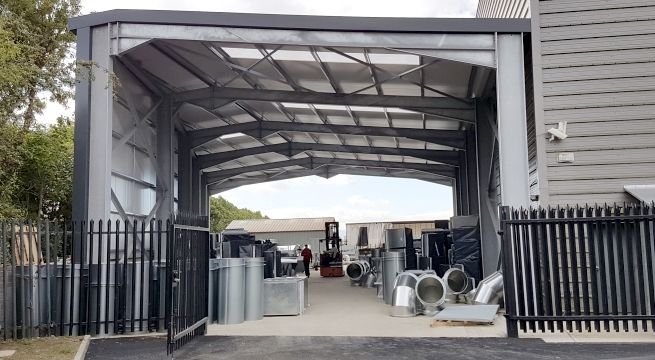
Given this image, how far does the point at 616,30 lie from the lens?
416 inches

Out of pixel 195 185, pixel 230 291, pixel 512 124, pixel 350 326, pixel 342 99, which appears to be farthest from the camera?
pixel 195 185

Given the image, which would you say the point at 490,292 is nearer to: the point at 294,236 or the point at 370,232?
the point at 370,232

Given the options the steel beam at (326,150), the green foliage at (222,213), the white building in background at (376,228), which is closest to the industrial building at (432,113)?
the steel beam at (326,150)

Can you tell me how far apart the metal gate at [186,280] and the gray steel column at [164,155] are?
7659mm

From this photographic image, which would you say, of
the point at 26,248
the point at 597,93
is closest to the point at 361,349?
the point at 26,248

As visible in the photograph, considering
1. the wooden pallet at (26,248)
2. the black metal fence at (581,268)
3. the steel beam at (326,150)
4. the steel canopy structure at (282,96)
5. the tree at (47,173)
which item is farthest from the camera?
the steel beam at (326,150)

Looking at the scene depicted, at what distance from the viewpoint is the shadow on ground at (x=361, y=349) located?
7.24 meters

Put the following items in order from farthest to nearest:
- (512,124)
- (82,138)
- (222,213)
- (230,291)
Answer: (222,213) → (230,291) → (82,138) → (512,124)

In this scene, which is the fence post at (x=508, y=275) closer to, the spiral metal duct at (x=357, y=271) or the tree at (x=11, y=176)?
the tree at (x=11, y=176)

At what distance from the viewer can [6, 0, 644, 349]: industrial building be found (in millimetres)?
8297

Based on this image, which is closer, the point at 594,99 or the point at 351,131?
the point at 594,99

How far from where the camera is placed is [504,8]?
14.0 metres

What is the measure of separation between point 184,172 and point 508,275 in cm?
1490

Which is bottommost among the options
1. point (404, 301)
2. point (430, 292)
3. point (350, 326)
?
point (350, 326)
